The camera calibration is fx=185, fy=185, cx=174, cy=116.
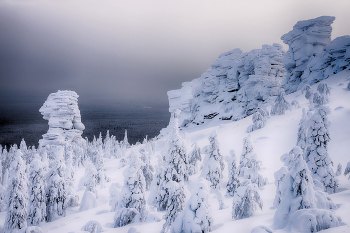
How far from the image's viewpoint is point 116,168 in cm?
4372

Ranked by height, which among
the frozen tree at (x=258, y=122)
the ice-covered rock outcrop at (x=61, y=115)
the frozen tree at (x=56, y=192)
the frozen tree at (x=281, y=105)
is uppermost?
the ice-covered rock outcrop at (x=61, y=115)

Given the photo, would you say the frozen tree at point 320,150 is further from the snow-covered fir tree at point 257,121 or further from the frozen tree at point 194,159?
the snow-covered fir tree at point 257,121

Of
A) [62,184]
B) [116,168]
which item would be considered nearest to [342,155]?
[62,184]

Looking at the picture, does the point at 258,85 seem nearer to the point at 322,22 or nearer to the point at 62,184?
the point at 322,22

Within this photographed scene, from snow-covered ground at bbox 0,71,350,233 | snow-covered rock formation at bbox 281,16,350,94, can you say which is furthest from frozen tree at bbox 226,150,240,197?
snow-covered rock formation at bbox 281,16,350,94

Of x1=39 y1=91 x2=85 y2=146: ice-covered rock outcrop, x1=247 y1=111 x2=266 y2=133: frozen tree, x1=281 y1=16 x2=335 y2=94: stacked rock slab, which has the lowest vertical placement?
x1=247 y1=111 x2=266 y2=133: frozen tree

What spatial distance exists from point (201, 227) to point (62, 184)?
54.7 ft

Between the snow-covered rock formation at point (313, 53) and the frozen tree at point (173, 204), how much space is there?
43825 mm

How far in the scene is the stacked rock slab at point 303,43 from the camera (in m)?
44.3

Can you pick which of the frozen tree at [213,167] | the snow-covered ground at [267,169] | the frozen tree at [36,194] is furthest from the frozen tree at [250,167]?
the frozen tree at [36,194]

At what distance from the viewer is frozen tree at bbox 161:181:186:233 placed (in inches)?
382

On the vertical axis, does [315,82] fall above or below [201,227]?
above

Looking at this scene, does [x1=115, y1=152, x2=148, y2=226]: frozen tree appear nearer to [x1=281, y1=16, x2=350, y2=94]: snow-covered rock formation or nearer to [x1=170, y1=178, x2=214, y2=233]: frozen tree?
[x1=170, y1=178, x2=214, y2=233]: frozen tree

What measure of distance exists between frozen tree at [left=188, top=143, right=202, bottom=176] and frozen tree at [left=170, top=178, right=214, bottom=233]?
15.6 m
